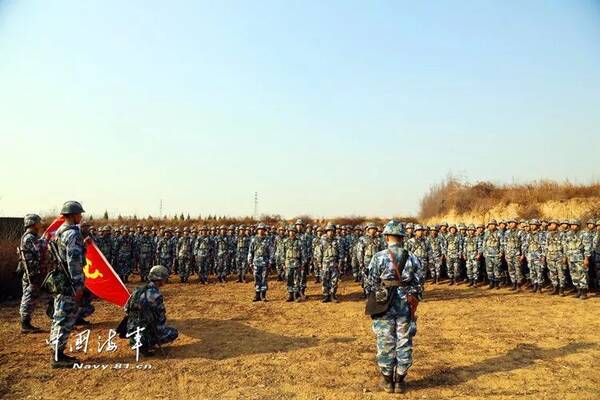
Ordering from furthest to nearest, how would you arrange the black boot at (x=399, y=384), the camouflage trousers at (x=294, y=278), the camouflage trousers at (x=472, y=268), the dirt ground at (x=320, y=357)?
the camouflage trousers at (x=472, y=268) → the camouflage trousers at (x=294, y=278) → the dirt ground at (x=320, y=357) → the black boot at (x=399, y=384)

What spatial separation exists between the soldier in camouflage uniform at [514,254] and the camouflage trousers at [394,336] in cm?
1050

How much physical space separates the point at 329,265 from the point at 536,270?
7.15 m

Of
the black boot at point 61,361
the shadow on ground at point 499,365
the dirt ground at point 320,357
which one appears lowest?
the shadow on ground at point 499,365

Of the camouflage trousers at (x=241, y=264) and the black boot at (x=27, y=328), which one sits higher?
the camouflage trousers at (x=241, y=264)

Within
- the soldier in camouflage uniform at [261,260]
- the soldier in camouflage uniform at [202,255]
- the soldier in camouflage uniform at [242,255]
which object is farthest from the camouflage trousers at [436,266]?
the soldier in camouflage uniform at [202,255]

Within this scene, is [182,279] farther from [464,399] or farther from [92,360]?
[464,399]

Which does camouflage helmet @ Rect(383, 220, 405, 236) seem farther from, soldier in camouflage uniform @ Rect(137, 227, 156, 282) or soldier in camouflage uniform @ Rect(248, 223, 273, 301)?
soldier in camouflage uniform @ Rect(137, 227, 156, 282)

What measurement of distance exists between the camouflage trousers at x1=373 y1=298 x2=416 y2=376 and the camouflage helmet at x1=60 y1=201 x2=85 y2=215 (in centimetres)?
519

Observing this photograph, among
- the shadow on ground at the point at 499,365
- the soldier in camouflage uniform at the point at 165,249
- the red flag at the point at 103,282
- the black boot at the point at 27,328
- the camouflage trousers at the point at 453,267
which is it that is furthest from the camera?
the soldier in camouflage uniform at the point at 165,249

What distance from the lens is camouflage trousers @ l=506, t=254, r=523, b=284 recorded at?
14359 millimetres

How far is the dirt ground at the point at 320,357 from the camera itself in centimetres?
568

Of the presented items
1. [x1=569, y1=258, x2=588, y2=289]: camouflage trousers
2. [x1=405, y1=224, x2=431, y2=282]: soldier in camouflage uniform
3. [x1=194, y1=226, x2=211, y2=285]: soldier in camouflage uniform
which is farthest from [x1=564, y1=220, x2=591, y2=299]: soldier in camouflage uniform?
[x1=194, y1=226, x2=211, y2=285]: soldier in camouflage uniform

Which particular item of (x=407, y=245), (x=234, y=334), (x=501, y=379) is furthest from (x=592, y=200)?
(x=234, y=334)

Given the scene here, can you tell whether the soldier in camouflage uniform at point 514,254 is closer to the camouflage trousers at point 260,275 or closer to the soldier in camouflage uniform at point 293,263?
the soldier in camouflage uniform at point 293,263
